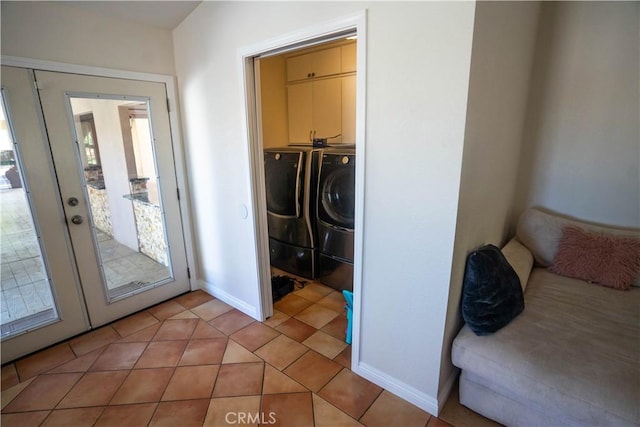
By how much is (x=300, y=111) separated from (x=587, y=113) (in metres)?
2.63

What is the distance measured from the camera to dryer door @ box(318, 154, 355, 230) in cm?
259

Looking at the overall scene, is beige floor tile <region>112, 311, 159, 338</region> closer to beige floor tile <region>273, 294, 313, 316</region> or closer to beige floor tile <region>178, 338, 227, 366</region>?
beige floor tile <region>178, 338, 227, 366</region>

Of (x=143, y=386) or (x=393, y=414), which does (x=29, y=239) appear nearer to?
(x=143, y=386)

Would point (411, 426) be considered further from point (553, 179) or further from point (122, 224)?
point (122, 224)

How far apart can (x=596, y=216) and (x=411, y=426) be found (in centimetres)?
200

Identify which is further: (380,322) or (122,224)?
(122,224)

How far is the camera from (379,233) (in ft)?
5.33

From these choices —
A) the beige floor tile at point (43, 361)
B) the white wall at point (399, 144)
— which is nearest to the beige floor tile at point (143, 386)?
the beige floor tile at point (43, 361)

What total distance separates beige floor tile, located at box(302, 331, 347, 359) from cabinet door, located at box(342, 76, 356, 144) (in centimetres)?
203

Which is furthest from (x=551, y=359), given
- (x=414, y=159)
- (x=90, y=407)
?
(x=90, y=407)

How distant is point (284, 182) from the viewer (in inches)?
119

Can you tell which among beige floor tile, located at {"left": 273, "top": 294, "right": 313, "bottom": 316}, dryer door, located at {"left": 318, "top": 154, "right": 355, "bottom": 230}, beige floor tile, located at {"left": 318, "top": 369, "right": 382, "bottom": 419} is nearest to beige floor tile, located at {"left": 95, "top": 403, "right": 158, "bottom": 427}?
beige floor tile, located at {"left": 318, "top": 369, "right": 382, "bottom": 419}

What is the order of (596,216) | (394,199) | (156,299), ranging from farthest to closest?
(156,299) < (596,216) < (394,199)

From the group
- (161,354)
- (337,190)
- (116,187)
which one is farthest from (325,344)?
(116,187)
